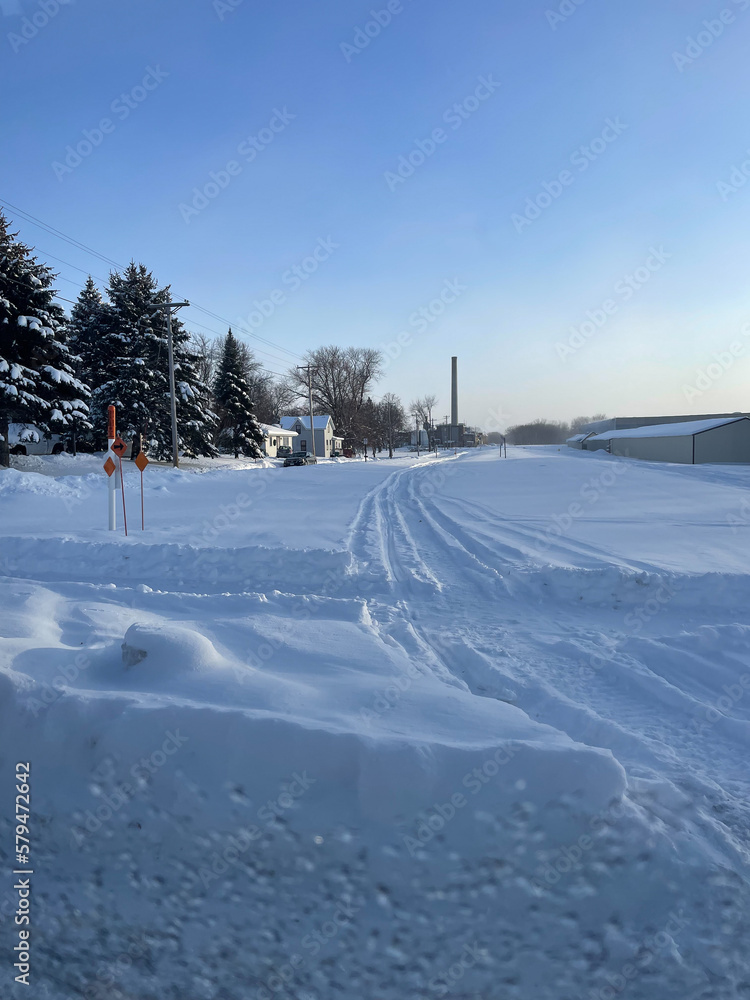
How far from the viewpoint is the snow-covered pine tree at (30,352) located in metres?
25.6

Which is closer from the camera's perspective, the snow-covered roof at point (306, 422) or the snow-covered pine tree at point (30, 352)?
the snow-covered pine tree at point (30, 352)

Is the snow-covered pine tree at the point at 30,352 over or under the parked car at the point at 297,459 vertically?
over

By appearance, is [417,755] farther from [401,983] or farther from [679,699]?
[679,699]

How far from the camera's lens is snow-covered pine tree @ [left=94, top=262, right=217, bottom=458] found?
1366 inches

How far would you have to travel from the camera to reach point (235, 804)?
112 inches

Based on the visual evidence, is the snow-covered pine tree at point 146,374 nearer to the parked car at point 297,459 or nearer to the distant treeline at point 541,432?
the parked car at point 297,459

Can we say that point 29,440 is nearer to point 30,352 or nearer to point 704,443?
point 30,352

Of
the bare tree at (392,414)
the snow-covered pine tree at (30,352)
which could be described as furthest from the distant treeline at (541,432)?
the snow-covered pine tree at (30,352)

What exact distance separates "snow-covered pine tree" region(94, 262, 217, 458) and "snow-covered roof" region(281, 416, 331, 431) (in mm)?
38151

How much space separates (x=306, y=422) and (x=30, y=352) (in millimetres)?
54486

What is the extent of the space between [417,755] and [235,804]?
92 centimetres

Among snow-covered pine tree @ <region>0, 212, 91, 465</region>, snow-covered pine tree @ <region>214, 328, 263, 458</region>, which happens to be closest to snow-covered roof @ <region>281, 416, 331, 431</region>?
snow-covered pine tree @ <region>214, 328, 263, 458</region>

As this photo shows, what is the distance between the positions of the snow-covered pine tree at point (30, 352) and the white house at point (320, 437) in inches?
1781

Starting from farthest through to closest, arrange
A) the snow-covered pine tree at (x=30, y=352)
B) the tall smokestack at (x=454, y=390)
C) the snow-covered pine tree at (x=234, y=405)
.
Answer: the tall smokestack at (x=454, y=390) → the snow-covered pine tree at (x=234, y=405) → the snow-covered pine tree at (x=30, y=352)
